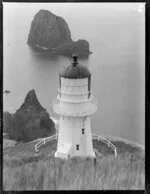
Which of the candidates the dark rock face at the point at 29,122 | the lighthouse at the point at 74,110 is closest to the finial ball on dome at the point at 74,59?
the lighthouse at the point at 74,110

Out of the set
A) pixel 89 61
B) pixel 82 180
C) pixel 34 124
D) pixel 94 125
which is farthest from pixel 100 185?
pixel 89 61

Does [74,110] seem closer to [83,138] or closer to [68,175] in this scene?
[83,138]

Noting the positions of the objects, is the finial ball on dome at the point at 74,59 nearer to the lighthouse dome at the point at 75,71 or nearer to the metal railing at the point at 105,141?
the lighthouse dome at the point at 75,71

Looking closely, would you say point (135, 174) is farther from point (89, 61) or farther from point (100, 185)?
point (89, 61)

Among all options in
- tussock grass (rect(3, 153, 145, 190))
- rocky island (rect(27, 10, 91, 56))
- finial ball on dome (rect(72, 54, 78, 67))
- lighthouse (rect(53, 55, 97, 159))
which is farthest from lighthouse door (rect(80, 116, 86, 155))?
rocky island (rect(27, 10, 91, 56))

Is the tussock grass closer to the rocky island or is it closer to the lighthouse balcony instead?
the lighthouse balcony

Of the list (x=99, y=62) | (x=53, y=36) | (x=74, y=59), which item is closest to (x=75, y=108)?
(x=74, y=59)

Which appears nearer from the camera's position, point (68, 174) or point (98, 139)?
point (68, 174)
